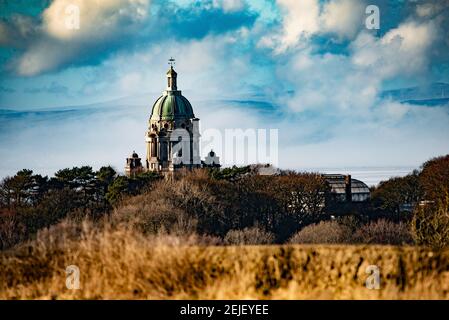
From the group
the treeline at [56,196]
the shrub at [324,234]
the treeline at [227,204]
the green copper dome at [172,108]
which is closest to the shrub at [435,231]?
the treeline at [227,204]

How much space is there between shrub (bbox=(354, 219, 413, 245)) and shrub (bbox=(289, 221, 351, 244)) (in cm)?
94

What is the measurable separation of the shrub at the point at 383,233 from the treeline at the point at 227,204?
0.07 m

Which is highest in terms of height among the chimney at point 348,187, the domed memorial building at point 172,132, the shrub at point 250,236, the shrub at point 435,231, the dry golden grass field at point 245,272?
the domed memorial building at point 172,132

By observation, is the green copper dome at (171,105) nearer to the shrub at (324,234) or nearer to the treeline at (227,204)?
the treeline at (227,204)

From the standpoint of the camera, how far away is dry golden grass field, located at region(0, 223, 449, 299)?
73.0 feet

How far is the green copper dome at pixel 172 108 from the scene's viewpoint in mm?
172625

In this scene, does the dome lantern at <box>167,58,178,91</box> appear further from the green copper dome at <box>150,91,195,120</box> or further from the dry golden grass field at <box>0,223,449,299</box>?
the dry golden grass field at <box>0,223,449,299</box>

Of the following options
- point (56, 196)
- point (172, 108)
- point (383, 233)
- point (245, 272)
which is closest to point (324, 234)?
point (383, 233)

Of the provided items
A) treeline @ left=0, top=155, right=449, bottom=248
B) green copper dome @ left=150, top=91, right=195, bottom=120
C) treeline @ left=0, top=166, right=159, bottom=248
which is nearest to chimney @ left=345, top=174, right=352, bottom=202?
treeline @ left=0, top=155, right=449, bottom=248

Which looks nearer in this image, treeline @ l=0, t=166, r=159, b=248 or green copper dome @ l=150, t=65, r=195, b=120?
treeline @ l=0, t=166, r=159, b=248

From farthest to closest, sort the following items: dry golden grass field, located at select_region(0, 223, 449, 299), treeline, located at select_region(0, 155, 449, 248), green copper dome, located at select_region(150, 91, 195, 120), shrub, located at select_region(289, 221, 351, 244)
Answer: green copper dome, located at select_region(150, 91, 195, 120)
shrub, located at select_region(289, 221, 351, 244)
treeline, located at select_region(0, 155, 449, 248)
dry golden grass field, located at select_region(0, 223, 449, 299)

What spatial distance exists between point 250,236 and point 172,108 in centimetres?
8931

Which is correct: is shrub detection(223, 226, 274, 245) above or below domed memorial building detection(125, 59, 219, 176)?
below
